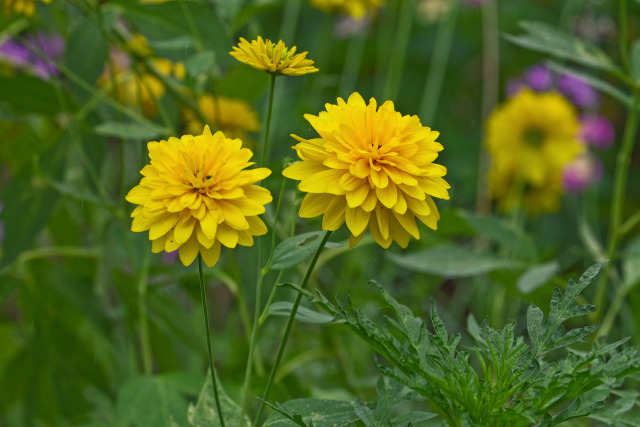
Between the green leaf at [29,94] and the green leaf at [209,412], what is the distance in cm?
31

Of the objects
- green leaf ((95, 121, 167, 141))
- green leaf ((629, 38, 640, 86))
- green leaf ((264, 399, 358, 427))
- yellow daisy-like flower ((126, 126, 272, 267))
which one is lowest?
green leaf ((264, 399, 358, 427))

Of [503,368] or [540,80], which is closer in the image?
[503,368]

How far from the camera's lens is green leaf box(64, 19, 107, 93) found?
0.68m

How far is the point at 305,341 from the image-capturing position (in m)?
0.98

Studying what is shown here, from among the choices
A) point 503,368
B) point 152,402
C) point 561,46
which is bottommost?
point 152,402

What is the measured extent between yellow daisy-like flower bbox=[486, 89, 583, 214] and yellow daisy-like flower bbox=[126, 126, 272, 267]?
0.71m

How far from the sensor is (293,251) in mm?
411

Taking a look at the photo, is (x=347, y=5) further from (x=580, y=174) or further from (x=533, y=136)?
(x=580, y=174)

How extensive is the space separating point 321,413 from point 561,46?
1.41ft

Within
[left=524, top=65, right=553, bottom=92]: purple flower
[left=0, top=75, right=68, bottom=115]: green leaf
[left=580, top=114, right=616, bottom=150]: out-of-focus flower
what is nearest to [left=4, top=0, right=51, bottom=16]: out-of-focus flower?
[left=0, top=75, right=68, bottom=115]: green leaf

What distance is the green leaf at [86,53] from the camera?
2.24 ft

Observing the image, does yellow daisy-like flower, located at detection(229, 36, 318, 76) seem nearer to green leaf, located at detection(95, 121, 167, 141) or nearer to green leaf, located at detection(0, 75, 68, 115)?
green leaf, located at detection(95, 121, 167, 141)

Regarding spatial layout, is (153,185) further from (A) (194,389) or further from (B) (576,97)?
(B) (576,97)

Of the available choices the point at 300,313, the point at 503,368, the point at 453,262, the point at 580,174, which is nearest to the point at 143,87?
the point at 453,262
